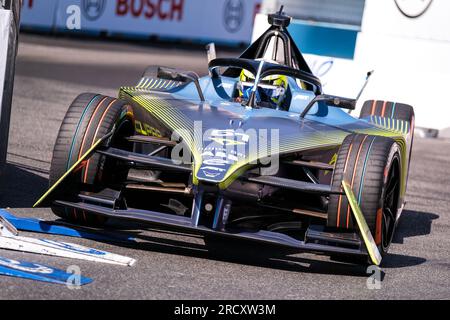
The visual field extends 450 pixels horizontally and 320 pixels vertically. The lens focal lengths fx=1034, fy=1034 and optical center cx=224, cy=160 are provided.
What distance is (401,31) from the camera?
53.5 feet

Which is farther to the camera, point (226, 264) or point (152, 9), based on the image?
point (152, 9)

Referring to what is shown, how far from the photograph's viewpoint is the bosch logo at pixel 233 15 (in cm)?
2897

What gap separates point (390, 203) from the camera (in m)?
7.64

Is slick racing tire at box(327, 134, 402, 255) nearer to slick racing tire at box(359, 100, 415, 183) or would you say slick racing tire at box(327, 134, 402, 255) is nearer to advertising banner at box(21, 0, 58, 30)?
slick racing tire at box(359, 100, 415, 183)

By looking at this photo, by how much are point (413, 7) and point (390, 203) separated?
9.27 metres

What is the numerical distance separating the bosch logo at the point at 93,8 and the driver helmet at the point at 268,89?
16633 millimetres

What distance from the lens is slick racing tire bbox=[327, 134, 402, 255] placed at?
22.3ft

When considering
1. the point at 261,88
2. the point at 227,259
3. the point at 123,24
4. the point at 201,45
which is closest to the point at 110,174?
the point at 227,259

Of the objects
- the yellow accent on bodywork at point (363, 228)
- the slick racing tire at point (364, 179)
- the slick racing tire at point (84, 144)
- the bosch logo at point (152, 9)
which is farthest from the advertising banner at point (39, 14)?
the yellow accent on bodywork at point (363, 228)

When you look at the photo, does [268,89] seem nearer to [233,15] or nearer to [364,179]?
[364,179]

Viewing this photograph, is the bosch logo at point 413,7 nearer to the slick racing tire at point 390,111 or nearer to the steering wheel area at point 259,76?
the slick racing tire at point 390,111

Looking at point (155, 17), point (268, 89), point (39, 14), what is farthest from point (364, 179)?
point (155, 17)

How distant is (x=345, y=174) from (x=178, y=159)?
1171 mm
